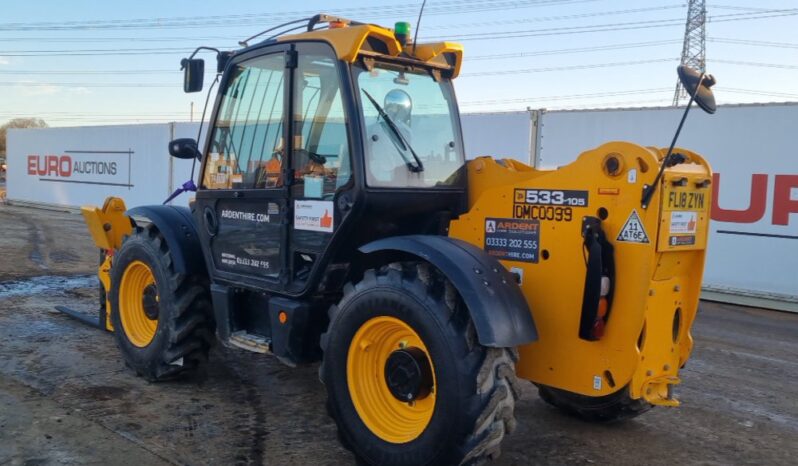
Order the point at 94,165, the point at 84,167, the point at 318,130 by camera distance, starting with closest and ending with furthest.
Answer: the point at 318,130, the point at 94,165, the point at 84,167

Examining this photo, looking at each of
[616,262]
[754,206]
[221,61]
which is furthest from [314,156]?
[754,206]

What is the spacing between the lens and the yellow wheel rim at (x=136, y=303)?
563 cm

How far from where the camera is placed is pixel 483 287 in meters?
3.50

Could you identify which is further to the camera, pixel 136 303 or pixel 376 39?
pixel 136 303

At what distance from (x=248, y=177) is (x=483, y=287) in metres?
2.05

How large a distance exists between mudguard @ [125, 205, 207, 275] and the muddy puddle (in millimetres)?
4017

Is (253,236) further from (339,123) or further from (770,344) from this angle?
(770,344)

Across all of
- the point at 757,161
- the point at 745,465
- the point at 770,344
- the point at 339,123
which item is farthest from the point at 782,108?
the point at 339,123

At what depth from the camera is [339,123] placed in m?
4.24

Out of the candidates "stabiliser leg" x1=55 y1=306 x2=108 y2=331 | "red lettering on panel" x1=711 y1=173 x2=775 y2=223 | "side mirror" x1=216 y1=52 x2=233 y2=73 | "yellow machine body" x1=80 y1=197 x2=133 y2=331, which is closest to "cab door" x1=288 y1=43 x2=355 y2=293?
"side mirror" x1=216 y1=52 x2=233 y2=73

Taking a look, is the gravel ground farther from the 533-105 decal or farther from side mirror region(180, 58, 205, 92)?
side mirror region(180, 58, 205, 92)

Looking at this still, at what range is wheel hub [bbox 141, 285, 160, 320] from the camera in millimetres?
5477

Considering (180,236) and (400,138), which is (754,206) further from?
(180,236)

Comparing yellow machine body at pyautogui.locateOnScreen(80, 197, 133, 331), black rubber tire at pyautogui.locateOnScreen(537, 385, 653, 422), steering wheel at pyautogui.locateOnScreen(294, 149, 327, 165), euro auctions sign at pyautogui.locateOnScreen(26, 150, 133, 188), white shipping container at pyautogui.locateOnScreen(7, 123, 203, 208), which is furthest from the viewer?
euro auctions sign at pyautogui.locateOnScreen(26, 150, 133, 188)
